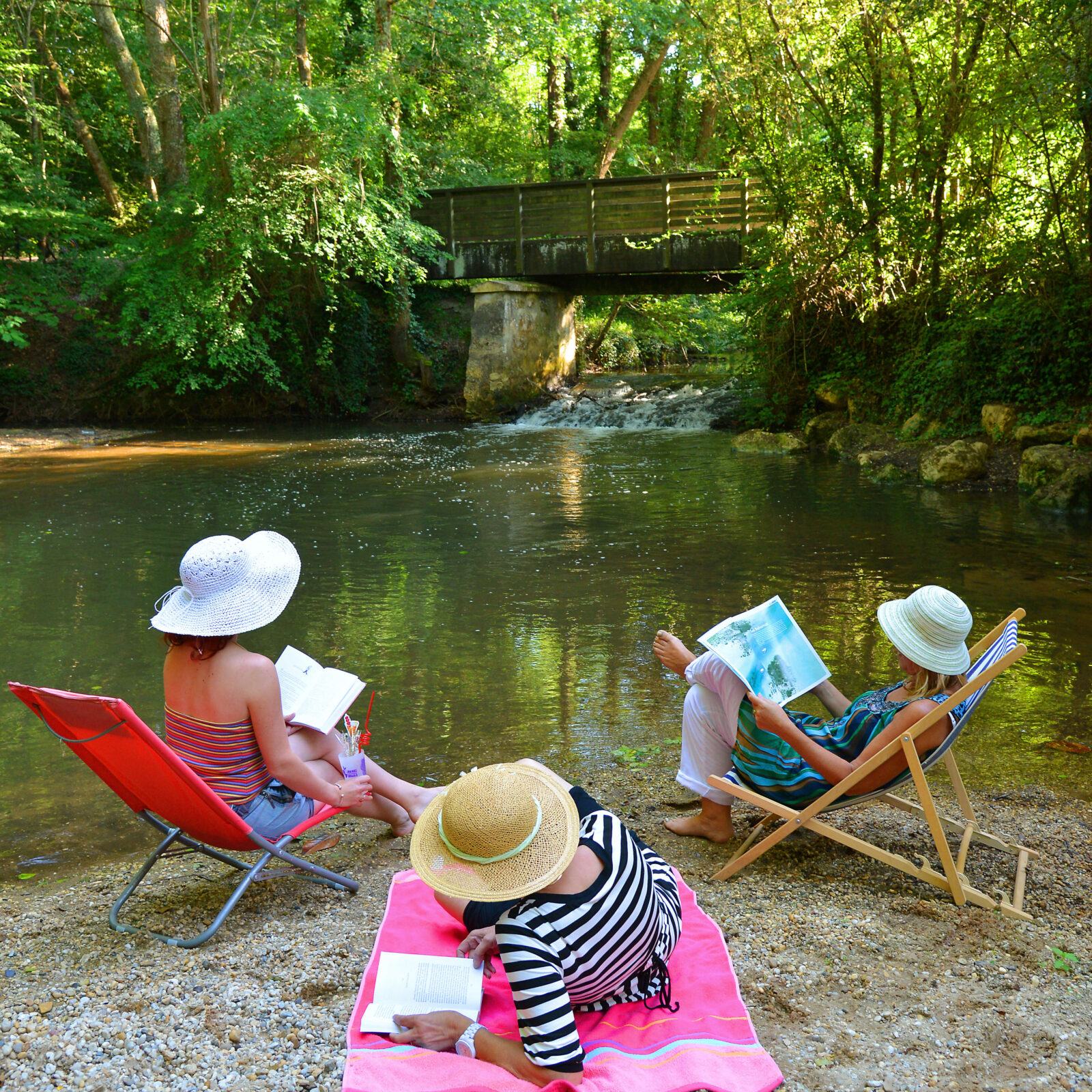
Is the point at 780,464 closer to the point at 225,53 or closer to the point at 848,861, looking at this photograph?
the point at 848,861

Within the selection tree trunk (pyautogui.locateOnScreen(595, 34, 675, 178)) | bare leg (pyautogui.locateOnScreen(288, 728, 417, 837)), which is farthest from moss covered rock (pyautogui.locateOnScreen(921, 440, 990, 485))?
tree trunk (pyautogui.locateOnScreen(595, 34, 675, 178))

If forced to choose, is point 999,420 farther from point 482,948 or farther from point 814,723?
point 482,948

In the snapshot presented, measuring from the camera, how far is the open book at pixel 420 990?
2.38m

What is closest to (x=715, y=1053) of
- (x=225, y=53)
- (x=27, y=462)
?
(x=27, y=462)

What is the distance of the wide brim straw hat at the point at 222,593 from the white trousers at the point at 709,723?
1.50 metres

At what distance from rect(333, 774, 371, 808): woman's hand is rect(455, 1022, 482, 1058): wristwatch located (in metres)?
1.11

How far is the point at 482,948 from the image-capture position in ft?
8.29

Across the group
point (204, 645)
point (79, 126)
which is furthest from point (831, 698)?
point (79, 126)

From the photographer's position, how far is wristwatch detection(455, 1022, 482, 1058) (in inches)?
89.3

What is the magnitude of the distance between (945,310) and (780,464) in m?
3.34

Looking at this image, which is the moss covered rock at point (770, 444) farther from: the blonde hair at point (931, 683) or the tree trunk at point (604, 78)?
the tree trunk at point (604, 78)

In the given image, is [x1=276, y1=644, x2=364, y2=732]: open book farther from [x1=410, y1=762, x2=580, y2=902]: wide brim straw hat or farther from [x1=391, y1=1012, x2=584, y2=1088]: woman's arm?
[x1=410, y1=762, x2=580, y2=902]: wide brim straw hat

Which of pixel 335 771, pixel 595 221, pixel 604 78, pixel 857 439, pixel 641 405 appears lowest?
pixel 641 405

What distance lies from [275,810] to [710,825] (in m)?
1.60
